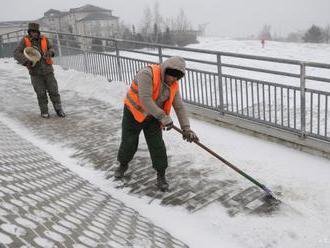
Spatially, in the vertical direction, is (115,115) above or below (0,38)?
below

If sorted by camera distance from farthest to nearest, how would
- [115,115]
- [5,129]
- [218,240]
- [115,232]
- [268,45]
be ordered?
[268,45], [115,115], [5,129], [218,240], [115,232]

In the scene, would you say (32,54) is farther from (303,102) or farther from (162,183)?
(303,102)

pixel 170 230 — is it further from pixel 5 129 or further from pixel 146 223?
pixel 5 129

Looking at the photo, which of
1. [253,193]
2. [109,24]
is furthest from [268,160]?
[109,24]

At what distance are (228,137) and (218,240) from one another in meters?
3.01

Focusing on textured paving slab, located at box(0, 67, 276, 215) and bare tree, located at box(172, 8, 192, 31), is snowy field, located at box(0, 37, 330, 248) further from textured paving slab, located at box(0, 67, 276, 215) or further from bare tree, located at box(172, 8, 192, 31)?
bare tree, located at box(172, 8, 192, 31)

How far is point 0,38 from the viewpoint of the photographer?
1952 cm

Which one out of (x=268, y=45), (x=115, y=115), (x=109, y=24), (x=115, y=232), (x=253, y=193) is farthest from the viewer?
(x=109, y=24)

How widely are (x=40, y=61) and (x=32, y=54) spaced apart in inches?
7.7

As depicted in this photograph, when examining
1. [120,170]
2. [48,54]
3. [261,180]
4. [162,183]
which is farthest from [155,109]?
[48,54]

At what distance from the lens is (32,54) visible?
791 centimetres

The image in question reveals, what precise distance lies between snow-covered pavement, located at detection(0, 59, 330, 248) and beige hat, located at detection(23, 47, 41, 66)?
1208mm

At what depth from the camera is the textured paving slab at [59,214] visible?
10.0ft

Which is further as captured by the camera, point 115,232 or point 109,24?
point 109,24
